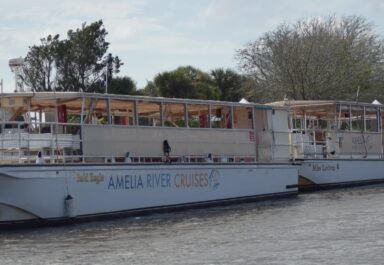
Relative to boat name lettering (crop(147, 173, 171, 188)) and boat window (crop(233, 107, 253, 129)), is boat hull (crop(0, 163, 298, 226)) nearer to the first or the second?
boat name lettering (crop(147, 173, 171, 188))

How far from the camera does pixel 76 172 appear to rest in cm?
2183

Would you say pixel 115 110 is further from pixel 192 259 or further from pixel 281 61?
pixel 281 61

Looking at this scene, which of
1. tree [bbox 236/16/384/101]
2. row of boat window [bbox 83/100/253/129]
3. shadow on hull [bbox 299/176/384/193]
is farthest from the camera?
tree [bbox 236/16/384/101]

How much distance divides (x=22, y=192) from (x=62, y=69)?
126 feet

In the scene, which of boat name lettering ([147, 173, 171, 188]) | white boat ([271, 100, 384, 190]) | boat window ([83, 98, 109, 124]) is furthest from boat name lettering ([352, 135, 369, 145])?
boat window ([83, 98, 109, 124])

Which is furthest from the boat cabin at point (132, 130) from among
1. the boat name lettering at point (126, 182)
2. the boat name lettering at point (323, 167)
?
the boat name lettering at point (323, 167)

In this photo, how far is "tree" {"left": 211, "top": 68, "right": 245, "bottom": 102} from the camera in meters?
58.9

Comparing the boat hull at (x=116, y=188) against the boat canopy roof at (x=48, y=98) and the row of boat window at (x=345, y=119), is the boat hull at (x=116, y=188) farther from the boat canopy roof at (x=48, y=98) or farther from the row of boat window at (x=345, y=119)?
the row of boat window at (x=345, y=119)

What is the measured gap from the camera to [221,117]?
29109 mm

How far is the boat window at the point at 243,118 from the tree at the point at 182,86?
84.8 ft

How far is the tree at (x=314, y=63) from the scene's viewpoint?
52.9 meters

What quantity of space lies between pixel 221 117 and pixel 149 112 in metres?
2.78

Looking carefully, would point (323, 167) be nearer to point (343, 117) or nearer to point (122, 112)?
point (343, 117)

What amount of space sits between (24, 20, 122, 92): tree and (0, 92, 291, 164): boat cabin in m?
28.2
